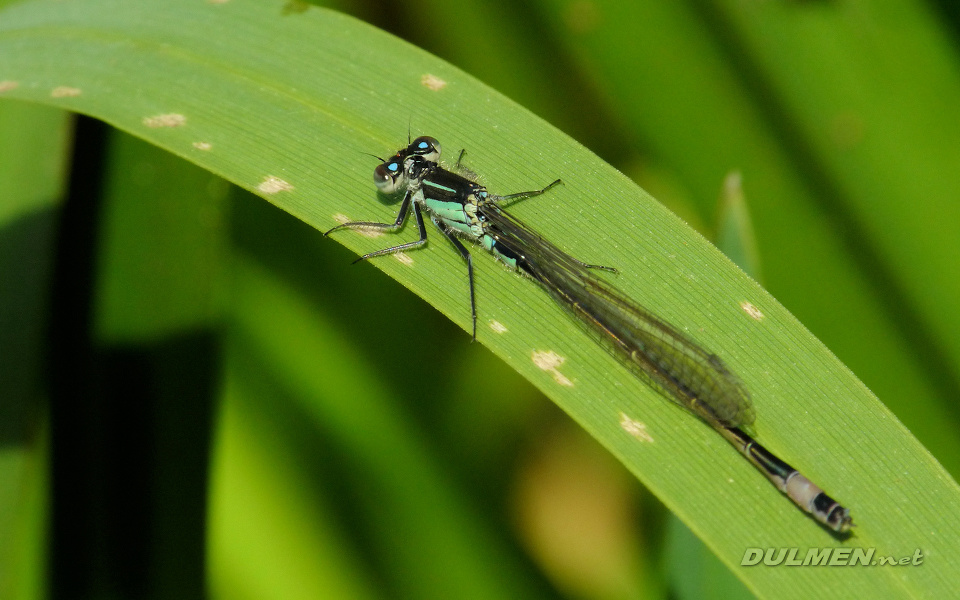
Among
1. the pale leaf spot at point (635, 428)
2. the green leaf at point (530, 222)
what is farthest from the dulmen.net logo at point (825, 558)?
the pale leaf spot at point (635, 428)

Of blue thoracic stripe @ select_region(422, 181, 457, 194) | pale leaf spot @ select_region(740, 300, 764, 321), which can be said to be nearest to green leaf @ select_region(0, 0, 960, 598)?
pale leaf spot @ select_region(740, 300, 764, 321)

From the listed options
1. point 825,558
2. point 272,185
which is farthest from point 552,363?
point 272,185

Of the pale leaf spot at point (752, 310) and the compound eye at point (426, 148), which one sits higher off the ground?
the compound eye at point (426, 148)

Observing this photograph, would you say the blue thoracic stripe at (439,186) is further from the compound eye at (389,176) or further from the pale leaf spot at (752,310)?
the pale leaf spot at (752,310)

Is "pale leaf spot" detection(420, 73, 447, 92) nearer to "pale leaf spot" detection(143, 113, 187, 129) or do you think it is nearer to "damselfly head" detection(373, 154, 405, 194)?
"damselfly head" detection(373, 154, 405, 194)

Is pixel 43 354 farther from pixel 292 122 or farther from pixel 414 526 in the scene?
pixel 414 526

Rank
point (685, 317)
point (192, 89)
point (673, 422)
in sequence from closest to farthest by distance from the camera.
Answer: point (673, 422) → point (685, 317) → point (192, 89)

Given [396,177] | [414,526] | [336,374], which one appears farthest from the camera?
[336,374]

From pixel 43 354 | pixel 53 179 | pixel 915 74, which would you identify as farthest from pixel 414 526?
pixel 915 74
